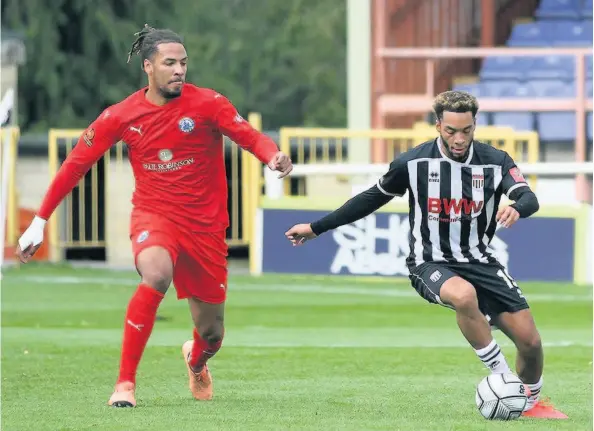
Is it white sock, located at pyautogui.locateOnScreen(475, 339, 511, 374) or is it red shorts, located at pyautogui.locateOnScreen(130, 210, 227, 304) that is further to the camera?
red shorts, located at pyautogui.locateOnScreen(130, 210, 227, 304)

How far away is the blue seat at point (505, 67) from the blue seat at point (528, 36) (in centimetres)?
62

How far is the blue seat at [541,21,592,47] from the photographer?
25.7 metres

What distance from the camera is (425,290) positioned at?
8.91 meters

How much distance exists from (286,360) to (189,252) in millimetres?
2381

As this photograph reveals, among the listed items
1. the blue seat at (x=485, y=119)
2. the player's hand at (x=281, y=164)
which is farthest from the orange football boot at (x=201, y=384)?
the blue seat at (x=485, y=119)

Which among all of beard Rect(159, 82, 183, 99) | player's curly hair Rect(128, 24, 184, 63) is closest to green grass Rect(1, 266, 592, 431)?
beard Rect(159, 82, 183, 99)

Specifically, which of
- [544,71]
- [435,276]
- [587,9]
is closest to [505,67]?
[544,71]

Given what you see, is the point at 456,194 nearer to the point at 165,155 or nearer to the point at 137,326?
the point at 165,155

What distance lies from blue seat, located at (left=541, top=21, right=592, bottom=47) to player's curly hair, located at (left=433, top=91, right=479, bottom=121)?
55.9 feet

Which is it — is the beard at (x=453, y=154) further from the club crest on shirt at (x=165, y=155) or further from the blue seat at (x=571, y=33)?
the blue seat at (x=571, y=33)

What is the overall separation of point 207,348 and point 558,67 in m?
16.1

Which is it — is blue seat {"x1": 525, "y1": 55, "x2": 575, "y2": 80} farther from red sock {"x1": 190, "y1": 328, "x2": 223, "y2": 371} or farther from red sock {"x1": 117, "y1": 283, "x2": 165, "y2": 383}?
red sock {"x1": 117, "y1": 283, "x2": 165, "y2": 383}

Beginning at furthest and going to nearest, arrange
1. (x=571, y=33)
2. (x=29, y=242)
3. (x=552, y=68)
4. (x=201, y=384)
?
1. (x=571, y=33)
2. (x=552, y=68)
3. (x=201, y=384)
4. (x=29, y=242)

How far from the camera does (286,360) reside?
38.8 ft
